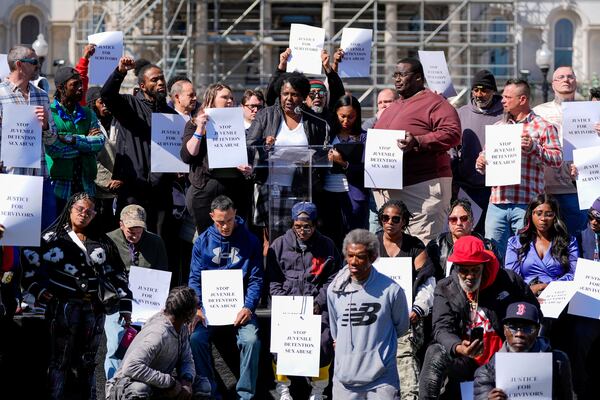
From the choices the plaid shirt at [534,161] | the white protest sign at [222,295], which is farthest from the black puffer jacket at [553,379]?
the plaid shirt at [534,161]

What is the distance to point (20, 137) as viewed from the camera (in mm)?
10703

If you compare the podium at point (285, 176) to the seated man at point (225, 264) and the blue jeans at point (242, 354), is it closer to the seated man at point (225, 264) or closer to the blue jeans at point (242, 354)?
the seated man at point (225, 264)

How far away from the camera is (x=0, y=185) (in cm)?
1025

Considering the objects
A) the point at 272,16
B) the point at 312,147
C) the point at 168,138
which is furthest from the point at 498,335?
the point at 272,16

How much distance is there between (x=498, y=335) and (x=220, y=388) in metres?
2.32

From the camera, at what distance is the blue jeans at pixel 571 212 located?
38.9 ft

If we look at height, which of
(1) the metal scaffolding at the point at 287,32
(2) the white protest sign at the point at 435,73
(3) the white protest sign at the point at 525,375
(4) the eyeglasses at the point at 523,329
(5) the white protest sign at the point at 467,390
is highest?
(1) the metal scaffolding at the point at 287,32

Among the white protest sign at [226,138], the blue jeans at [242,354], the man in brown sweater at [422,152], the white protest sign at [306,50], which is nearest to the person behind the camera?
the blue jeans at [242,354]

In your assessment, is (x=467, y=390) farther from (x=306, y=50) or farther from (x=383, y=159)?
(x=306, y=50)

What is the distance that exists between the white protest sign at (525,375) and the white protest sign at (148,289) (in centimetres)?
277

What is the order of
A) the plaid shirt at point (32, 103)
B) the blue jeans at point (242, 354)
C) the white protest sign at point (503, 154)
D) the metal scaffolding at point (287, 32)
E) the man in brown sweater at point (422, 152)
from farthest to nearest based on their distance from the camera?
1. the metal scaffolding at point (287, 32)
2. the white protest sign at point (503, 154)
3. the man in brown sweater at point (422, 152)
4. the plaid shirt at point (32, 103)
5. the blue jeans at point (242, 354)

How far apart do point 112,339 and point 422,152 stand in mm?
2877

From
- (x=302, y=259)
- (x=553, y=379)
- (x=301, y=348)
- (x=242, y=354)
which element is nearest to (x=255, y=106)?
(x=302, y=259)

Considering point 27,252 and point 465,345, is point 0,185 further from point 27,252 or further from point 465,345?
point 465,345
